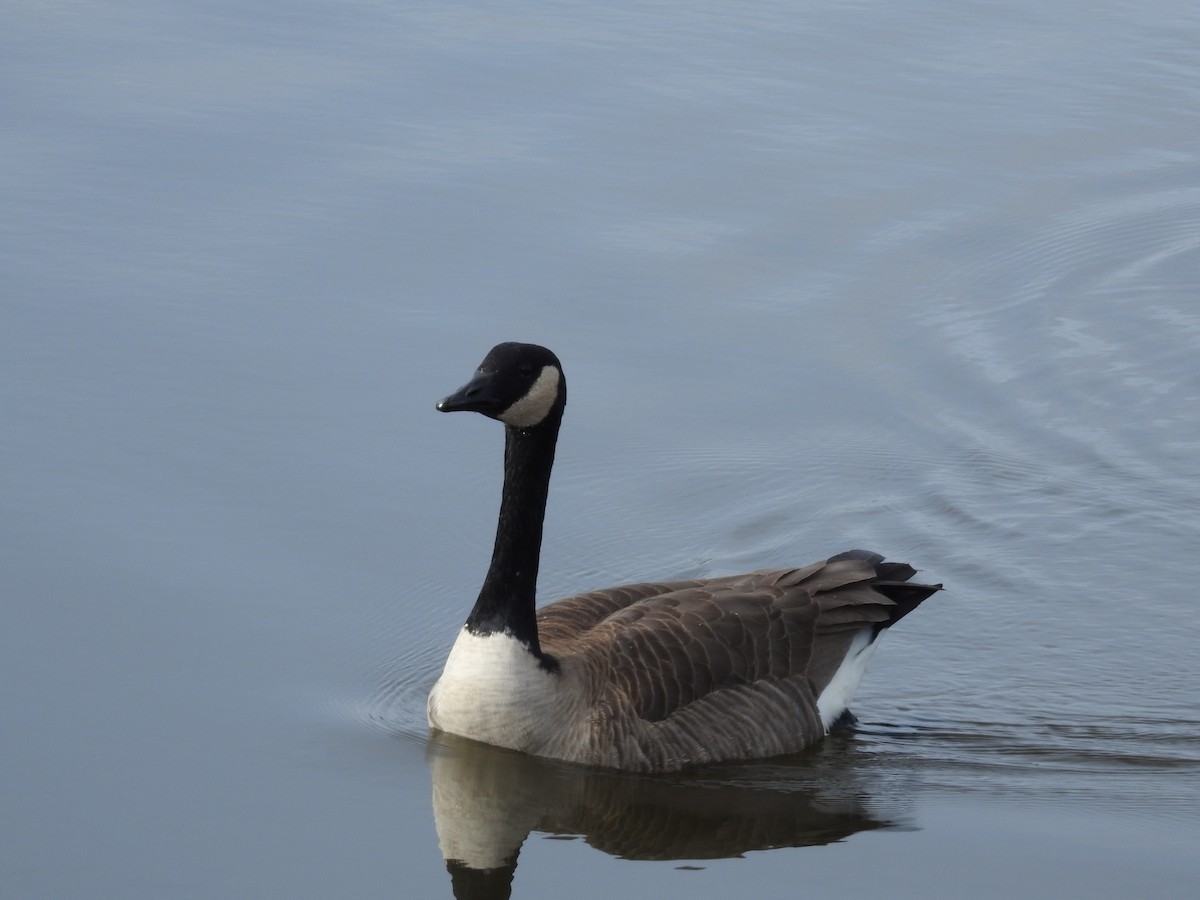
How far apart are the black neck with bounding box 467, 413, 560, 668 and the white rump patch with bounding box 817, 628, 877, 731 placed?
1.58 metres

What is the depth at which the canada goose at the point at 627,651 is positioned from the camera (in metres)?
8.87

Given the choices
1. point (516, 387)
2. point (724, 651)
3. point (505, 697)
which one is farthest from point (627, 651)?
point (516, 387)

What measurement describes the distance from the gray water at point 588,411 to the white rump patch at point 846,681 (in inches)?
9.8

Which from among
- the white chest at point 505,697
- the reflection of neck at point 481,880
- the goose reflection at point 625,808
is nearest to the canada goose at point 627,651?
the white chest at point 505,697

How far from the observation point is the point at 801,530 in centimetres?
1161

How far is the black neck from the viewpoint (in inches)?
351

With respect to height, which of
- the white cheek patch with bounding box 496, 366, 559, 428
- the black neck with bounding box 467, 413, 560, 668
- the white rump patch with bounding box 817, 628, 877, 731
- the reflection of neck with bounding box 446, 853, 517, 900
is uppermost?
the white cheek patch with bounding box 496, 366, 559, 428

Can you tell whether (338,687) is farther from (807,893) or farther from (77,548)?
(807,893)

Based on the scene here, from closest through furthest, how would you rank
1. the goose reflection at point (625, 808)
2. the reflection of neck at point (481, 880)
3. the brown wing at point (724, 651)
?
the reflection of neck at point (481, 880) → the goose reflection at point (625, 808) → the brown wing at point (724, 651)

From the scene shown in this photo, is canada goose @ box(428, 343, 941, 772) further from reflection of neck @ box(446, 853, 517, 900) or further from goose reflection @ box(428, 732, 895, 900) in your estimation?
reflection of neck @ box(446, 853, 517, 900)

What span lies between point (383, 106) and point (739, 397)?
5.21m

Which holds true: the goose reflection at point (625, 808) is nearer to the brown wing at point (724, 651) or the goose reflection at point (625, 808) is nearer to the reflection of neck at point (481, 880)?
the reflection of neck at point (481, 880)

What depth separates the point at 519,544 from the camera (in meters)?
9.12

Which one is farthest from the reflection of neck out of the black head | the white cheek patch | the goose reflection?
the white cheek patch
